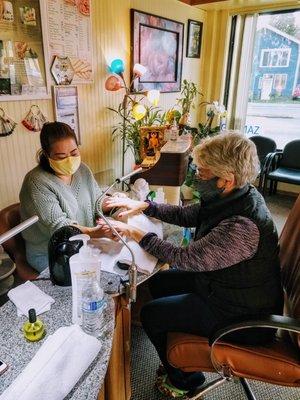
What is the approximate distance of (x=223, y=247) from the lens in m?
1.06

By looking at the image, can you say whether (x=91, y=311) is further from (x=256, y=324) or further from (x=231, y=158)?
(x=231, y=158)

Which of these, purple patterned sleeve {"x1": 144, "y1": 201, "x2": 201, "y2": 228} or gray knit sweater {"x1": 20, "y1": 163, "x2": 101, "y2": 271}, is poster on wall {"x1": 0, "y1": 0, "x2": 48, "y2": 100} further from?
purple patterned sleeve {"x1": 144, "y1": 201, "x2": 201, "y2": 228}

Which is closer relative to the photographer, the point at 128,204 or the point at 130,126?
the point at 128,204

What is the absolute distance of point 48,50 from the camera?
75.4 inches

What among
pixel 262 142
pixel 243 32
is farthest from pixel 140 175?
pixel 243 32

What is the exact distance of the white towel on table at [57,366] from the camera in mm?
647

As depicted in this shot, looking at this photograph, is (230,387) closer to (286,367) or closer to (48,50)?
(286,367)

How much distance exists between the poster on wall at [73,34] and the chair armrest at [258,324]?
188 centimetres

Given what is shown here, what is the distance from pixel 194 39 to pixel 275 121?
1.55 meters

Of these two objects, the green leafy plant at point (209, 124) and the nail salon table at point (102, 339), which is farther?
the green leafy plant at point (209, 124)

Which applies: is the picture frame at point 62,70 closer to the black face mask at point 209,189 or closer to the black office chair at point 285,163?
the black face mask at point 209,189

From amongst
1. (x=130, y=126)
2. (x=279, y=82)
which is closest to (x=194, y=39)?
(x=279, y=82)

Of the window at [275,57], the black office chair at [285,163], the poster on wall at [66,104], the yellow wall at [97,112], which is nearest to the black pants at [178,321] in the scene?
the yellow wall at [97,112]

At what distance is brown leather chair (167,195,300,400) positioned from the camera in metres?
0.99
